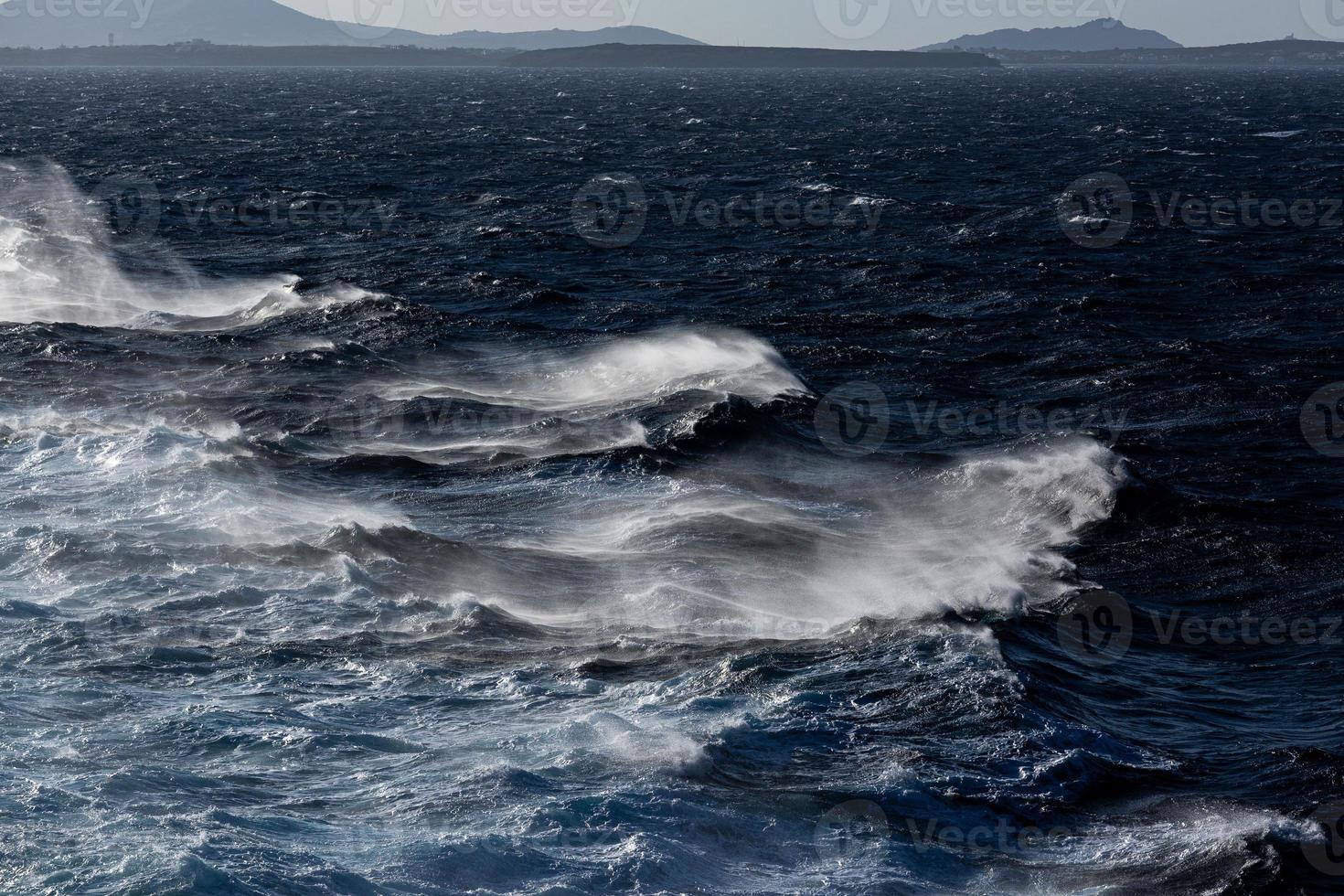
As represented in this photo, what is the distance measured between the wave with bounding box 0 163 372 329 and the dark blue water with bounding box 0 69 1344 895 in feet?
0.99

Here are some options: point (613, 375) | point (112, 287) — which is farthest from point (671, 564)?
point (112, 287)

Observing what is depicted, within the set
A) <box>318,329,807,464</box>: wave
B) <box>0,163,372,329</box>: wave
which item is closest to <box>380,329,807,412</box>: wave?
<box>318,329,807,464</box>: wave

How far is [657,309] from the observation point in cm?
4100

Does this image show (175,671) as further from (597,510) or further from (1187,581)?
(1187,581)

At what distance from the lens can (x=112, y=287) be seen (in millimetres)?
43562

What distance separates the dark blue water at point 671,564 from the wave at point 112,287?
302 mm

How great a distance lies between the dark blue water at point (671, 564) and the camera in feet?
48.8

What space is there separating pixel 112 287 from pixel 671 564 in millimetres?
28476


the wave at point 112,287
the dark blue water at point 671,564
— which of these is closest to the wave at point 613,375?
the dark blue water at point 671,564

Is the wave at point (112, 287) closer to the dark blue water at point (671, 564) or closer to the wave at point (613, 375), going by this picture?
the dark blue water at point (671, 564)

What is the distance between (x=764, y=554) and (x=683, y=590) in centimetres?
209

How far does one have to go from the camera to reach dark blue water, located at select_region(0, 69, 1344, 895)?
14875 mm

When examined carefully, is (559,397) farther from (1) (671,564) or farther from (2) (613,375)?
(1) (671,564)

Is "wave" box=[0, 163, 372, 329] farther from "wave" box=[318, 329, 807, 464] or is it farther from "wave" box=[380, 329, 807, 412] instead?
"wave" box=[318, 329, 807, 464]
